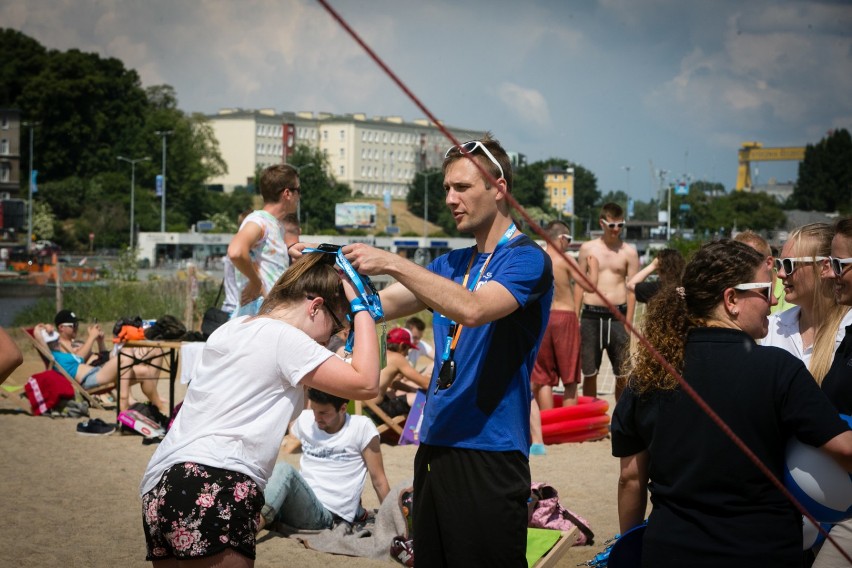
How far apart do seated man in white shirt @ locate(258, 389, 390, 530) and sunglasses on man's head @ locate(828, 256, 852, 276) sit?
3756 millimetres

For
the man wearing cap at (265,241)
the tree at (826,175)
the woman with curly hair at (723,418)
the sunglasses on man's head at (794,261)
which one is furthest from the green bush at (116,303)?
the tree at (826,175)

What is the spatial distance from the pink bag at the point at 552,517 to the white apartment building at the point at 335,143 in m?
118

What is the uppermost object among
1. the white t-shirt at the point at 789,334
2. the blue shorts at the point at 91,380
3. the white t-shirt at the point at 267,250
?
the white t-shirt at the point at 267,250

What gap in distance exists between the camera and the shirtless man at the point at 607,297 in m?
10.1

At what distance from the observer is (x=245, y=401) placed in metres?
3.17

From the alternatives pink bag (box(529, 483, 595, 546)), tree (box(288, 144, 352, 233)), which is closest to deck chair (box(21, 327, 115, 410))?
pink bag (box(529, 483, 595, 546))

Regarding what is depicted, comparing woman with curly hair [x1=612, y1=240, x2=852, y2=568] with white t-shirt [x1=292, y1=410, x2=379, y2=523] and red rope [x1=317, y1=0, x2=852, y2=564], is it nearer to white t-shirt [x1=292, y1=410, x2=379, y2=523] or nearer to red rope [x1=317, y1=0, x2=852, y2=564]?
red rope [x1=317, y1=0, x2=852, y2=564]

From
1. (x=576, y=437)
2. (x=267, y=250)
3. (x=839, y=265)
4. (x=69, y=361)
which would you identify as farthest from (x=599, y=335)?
(x=839, y=265)

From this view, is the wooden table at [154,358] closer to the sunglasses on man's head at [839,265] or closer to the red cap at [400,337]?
the red cap at [400,337]

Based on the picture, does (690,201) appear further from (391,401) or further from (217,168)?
(391,401)

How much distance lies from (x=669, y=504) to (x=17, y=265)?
50.9 meters

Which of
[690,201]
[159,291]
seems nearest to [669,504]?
[159,291]

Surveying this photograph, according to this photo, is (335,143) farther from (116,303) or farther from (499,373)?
(499,373)

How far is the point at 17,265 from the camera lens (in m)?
49.1
